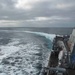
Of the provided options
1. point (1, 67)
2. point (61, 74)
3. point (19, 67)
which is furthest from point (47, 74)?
point (1, 67)

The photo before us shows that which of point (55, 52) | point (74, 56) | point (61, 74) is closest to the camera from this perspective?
point (61, 74)

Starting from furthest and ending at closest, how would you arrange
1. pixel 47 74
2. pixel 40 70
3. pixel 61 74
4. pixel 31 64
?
pixel 31 64 → pixel 40 70 → pixel 47 74 → pixel 61 74

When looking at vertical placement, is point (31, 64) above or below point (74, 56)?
below

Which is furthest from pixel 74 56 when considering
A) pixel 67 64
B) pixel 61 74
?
pixel 61 74

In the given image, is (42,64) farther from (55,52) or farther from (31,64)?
(55,52)

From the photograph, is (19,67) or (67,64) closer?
(67,64)

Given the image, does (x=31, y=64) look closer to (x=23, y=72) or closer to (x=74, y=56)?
(x=23, y=72)

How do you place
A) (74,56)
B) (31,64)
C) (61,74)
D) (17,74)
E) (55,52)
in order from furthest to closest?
1. (55,52)
2. (31,64)
3. (17,74)
4. (74,56)
5. (61,74)

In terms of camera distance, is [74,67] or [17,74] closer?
[74,67]

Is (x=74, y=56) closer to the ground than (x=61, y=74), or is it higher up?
higher up
